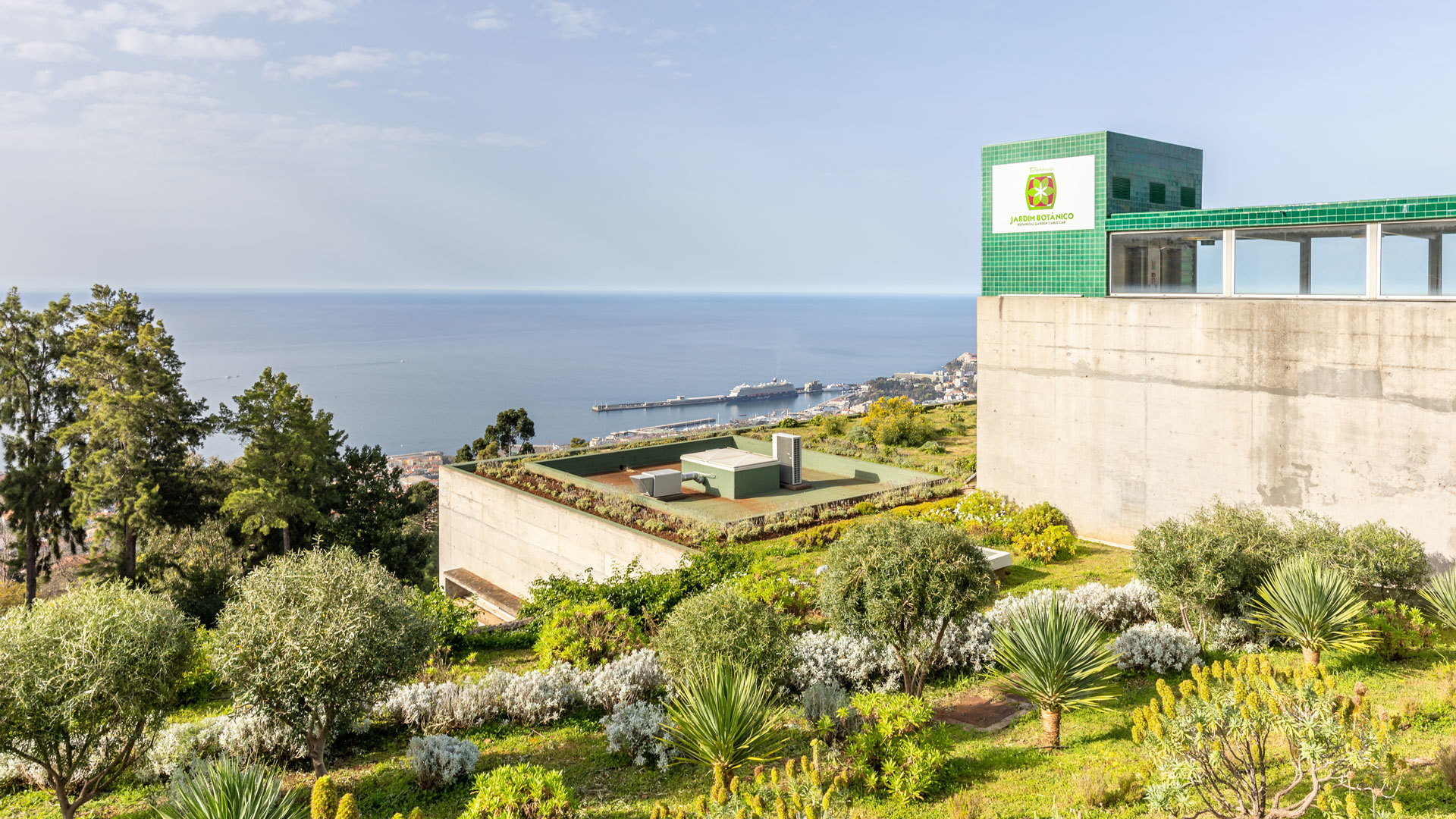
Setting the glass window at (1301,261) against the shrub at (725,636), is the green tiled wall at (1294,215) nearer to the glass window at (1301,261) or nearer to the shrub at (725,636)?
the glass window at (1301,261)

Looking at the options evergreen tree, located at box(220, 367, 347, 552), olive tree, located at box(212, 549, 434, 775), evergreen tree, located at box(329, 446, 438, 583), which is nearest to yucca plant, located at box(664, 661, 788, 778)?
olive tree, located at box(212, 549, 434, 775)

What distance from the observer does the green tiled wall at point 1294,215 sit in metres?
12.2

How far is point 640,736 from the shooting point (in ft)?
26.8

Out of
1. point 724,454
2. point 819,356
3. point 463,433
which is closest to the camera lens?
point 724,454

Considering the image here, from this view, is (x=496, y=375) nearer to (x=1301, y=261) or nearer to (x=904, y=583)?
(x=1301, y=261)

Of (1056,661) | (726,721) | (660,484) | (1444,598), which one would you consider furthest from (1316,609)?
(660,484)

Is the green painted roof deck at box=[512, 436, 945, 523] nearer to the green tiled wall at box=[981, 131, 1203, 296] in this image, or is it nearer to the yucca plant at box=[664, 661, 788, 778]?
the green tiled wall at box=[981, 131, 1203, 296]

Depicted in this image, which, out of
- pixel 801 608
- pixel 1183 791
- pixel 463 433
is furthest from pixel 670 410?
pixel 1183 791

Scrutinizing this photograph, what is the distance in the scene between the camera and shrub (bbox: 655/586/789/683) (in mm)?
7844

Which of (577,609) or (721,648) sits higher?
(721,648)

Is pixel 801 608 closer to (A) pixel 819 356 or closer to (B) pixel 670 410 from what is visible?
(B) pixel 670 410

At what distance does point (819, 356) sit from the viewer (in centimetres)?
17800

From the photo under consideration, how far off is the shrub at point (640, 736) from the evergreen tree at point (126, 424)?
74.3 feet

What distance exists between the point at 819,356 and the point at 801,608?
16732cm
